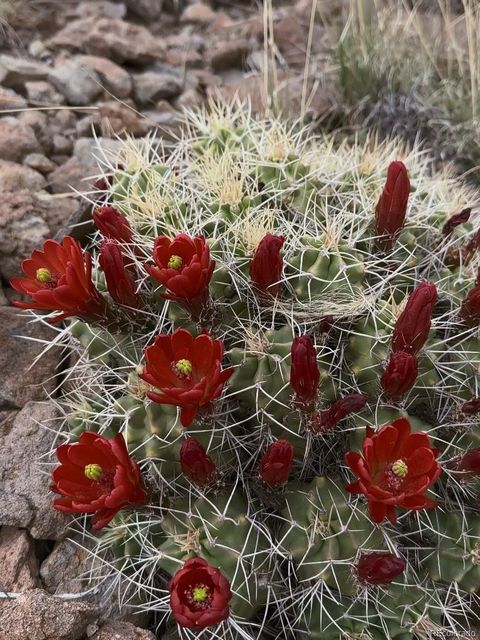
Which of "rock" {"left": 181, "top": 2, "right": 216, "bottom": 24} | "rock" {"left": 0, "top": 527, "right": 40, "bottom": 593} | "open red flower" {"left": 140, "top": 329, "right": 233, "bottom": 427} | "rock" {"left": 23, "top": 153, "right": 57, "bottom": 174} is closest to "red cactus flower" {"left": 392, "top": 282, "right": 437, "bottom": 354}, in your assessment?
"open red flower" {"left": 140, "top": 329, "right": 233, "bottom": 427}

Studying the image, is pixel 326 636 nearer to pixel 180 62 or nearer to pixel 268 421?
pixel 268 421

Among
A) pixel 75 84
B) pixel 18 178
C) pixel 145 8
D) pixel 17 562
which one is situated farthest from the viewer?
pixel 145 8

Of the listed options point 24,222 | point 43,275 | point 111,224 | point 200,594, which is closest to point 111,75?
point 24,222

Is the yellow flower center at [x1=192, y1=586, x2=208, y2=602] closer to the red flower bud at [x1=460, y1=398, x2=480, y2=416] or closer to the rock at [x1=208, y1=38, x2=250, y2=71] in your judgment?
the red flower bud at [x1=460, y1=398, x2=480, y2=416]

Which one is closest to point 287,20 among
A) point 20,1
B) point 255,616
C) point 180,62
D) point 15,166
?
point 180,62

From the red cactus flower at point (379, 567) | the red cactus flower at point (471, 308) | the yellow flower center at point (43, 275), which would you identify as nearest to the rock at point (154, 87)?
the yellow flower center at point (43, 275)

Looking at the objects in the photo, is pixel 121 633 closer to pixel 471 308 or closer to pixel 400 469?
pixel 400 469

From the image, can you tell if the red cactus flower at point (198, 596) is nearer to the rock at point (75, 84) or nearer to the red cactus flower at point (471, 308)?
the red cactus flower at point (471, 308)
